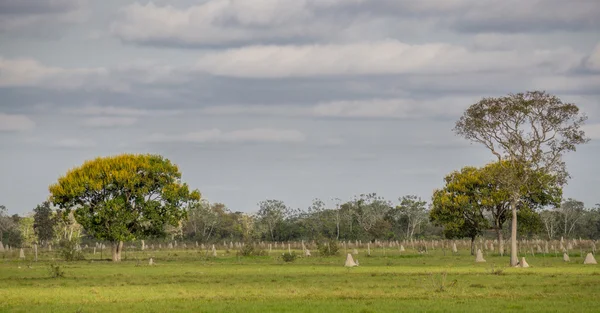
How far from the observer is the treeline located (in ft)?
429

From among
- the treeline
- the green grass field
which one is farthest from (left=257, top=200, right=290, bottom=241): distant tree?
the green grass field

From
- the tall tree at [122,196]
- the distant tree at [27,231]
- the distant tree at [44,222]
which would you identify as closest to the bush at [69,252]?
the tall tree at [122,196]

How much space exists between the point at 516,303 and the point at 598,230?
119033 millimetres

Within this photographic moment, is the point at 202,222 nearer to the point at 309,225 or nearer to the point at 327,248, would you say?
the point at 309,225

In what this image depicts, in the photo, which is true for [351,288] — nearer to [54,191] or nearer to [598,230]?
[54,191]

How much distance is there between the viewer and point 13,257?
85.2 meters

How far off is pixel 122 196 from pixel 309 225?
219ft

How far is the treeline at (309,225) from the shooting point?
13075 centimetres

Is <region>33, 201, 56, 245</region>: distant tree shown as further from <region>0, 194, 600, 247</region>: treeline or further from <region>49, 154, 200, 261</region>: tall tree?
<region>49, 154, 200, 261</region>: tall tree

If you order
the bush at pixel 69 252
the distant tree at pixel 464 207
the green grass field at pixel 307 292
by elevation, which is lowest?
the green grass field at pixel 307 292

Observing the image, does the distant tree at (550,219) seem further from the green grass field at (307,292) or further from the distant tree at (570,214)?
the green grass field at (307,292)

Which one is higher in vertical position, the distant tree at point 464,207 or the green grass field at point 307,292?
the distant tree at point 464,207

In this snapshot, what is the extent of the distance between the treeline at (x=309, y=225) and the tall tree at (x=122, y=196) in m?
41.7

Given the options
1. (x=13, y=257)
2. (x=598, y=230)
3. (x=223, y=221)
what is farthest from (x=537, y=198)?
(x=223, y=221)
